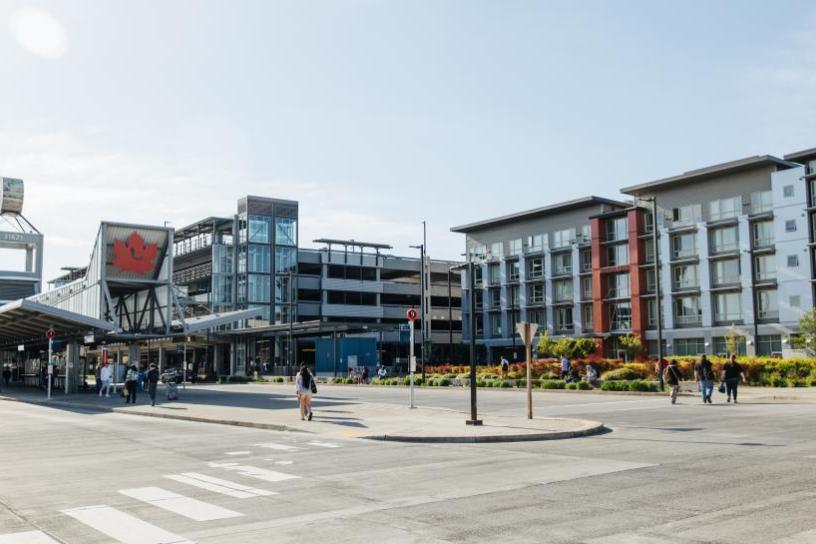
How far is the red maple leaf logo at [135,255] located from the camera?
152ft

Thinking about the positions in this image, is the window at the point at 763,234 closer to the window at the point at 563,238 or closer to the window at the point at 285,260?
the window at the point at 563,238

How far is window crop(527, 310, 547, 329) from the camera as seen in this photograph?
278 ft

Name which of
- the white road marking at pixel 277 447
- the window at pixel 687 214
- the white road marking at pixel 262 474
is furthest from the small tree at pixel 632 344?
the white road marking at pixel 262 474

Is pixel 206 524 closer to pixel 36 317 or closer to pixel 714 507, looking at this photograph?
pixel 714 507

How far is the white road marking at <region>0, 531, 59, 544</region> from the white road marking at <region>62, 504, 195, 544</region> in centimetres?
52

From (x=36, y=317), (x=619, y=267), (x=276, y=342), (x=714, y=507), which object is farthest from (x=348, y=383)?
(x=714, y=507)

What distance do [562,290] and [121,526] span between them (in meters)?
76.9

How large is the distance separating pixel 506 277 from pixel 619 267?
641 inches

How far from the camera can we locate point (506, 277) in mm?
89188

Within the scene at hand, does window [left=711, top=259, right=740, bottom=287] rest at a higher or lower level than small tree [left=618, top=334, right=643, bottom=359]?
higher

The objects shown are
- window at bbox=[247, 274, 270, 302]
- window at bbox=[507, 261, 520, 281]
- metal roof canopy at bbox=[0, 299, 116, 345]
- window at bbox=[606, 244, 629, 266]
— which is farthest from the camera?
window at bbox=[247, 274, 270, 302]

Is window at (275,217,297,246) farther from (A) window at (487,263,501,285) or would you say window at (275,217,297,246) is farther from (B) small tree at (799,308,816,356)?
(B) small tree at (799,308,816,356)

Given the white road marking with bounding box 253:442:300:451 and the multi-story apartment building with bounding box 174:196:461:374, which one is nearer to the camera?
the white road marking with bounding box 253:442:300:451

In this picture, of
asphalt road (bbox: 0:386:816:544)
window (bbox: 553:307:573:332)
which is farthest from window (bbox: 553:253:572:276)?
asphalt road (bbox: 0:386:816:544)
